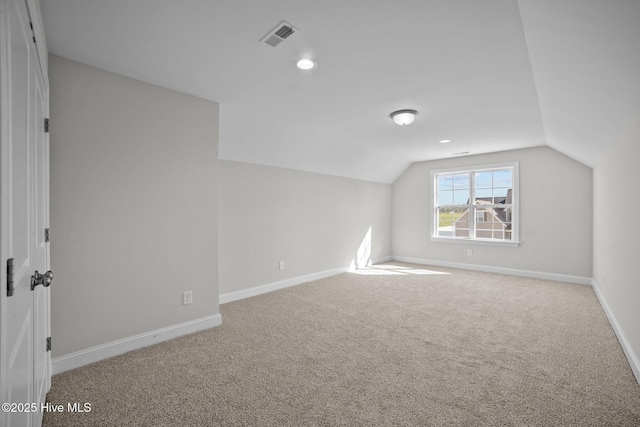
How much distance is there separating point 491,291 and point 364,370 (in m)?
3.10

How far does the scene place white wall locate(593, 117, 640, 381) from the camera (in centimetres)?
239

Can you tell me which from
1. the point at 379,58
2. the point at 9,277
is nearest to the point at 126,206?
the point at 9,277

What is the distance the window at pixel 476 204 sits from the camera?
5.70 metres

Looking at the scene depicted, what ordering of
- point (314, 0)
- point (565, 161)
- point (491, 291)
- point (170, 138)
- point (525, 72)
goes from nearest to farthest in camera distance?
point (314, 0)
point (525, 72)
point (170, 138)
point (491, 291)
point (565, 161)

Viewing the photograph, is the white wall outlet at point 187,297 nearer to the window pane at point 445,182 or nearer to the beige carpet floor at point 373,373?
the beige carpet floor at point 373,373

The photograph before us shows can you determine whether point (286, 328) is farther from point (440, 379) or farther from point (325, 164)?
point (325, 164)

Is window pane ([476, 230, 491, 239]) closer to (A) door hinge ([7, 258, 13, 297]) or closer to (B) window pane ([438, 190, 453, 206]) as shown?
(B) window pane ([438, 190, 453, 206])

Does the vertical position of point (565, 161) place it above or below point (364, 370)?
above

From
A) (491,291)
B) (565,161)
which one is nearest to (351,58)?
(491,291)

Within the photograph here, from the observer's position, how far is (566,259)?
16.6 ft

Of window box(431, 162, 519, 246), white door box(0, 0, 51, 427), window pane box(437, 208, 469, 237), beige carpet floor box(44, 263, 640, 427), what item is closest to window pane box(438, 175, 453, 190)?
window box(431, 162, 519, 246)

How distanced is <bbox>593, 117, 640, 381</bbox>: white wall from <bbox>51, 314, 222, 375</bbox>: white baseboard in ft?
11.8

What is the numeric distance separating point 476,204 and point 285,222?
156 inches

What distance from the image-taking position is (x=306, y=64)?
93.2 inches
